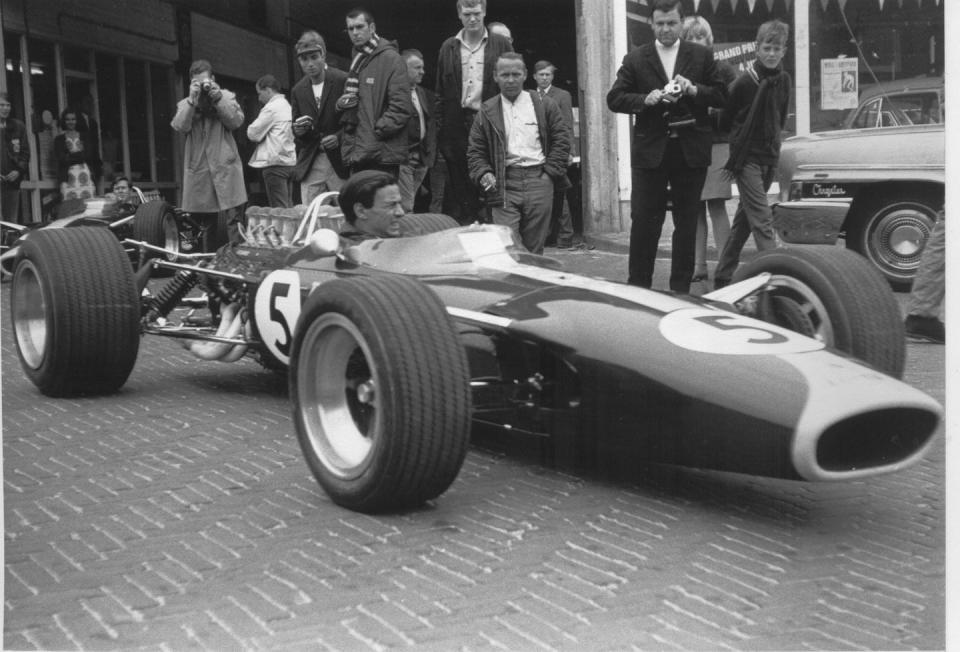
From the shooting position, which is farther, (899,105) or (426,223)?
(899,105)

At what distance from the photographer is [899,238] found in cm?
938

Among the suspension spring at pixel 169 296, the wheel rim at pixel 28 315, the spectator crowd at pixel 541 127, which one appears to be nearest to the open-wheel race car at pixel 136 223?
the spectator crowd at pixel 541 127

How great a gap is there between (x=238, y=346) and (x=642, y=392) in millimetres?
2717

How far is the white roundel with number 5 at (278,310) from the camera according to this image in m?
5.86

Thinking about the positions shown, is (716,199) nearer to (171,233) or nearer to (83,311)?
(171,233)

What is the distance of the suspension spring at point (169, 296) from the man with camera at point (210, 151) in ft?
12.6

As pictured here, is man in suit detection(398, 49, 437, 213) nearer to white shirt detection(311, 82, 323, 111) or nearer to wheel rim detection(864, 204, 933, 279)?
white shirt detection(311, 82, 323, 111)

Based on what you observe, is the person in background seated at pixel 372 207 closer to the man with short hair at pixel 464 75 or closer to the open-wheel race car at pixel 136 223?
the man with short hair at pixel 464 75

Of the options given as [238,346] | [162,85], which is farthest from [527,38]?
[238,346]

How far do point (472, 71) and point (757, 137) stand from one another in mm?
2365

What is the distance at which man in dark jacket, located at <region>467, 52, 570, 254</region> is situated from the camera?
8.73m

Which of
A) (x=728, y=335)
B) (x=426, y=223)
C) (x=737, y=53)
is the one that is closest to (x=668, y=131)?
(x=426, y=223)

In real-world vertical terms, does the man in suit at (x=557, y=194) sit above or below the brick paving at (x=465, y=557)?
above

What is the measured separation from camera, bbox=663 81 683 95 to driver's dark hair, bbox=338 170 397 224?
8.36 feet
